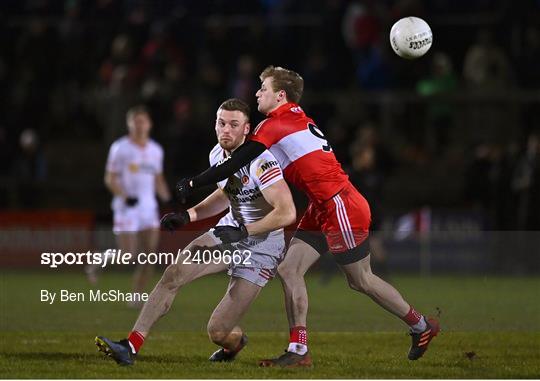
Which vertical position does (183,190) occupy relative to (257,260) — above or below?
above

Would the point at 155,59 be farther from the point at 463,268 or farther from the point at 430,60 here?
the point at 463,268

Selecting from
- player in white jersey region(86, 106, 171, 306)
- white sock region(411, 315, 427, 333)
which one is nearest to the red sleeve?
white sock region(411, 315, 427, 333)

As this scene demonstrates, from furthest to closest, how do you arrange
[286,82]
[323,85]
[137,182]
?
[323,85]
[137,182]
[286,82]

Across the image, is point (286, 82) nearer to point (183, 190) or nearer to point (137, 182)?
point (183, 190)

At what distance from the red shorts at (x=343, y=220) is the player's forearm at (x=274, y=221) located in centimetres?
59

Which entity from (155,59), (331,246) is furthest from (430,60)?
(331,246)

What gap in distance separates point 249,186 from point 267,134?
44 cm

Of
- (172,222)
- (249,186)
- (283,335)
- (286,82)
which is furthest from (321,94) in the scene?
(172,222)

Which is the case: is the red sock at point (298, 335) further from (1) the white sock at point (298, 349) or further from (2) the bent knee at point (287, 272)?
(2) the bent knee at point (287, 272)

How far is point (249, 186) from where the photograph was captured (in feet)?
32.6

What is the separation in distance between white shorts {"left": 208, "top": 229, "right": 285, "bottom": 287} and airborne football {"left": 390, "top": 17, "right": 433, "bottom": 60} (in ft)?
6.76

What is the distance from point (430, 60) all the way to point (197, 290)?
7.77m

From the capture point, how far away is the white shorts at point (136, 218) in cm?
1628

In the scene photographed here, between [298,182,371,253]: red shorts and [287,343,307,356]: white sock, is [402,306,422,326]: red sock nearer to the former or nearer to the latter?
[298,182,371,253]: red shorts
